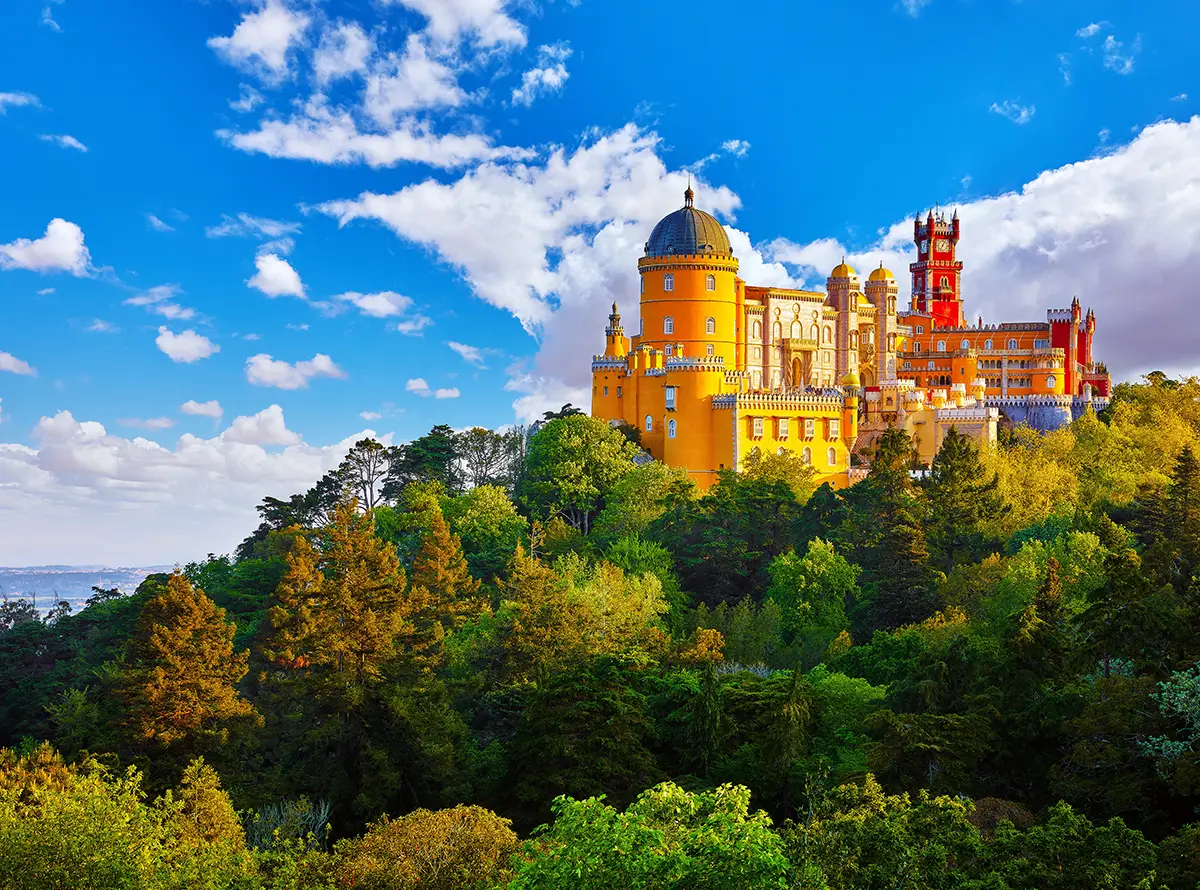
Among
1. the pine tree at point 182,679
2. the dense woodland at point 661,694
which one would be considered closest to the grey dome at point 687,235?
the dense woodland at point 661,694

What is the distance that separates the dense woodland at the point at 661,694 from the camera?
24.4 m

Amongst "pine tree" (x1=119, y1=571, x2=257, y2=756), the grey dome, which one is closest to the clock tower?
the grey dome

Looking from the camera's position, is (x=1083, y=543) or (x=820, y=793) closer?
(x=820, y=793)

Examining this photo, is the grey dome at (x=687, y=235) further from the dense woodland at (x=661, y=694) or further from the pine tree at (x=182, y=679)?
the pine tree at (x=182, y=679)

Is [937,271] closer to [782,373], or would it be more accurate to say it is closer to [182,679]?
[782,373]

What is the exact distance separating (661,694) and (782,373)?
152ft

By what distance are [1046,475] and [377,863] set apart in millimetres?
43791

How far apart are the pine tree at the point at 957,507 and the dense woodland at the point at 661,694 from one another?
13 centimetres

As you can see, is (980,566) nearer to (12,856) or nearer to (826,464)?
(826,464)

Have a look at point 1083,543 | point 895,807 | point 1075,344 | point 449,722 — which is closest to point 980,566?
point 1083,543

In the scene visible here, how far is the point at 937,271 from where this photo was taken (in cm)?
10512

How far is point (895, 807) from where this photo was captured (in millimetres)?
25578

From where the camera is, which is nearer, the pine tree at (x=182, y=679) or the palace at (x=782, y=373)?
the pine tree at (x=182, y=679)

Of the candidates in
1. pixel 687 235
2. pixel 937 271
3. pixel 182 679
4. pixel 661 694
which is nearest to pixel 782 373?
pixel 687 235
